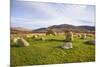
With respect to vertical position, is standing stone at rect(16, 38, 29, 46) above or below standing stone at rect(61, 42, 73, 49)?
above

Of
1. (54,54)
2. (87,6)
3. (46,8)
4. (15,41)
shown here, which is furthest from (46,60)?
(87,6)

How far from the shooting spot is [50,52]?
8.02ft

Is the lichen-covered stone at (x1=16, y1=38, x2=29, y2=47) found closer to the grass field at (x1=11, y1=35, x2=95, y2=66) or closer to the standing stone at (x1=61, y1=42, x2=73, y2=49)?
the grass field at (x1=11, y1=35, x2=95, y2=66)

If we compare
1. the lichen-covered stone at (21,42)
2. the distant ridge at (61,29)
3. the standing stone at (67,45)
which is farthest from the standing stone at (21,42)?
the standing stone at (67,45)

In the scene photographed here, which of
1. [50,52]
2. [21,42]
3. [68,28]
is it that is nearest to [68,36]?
[68,28]

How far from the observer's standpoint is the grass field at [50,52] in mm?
2324

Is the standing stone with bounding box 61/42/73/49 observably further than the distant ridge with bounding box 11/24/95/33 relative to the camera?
Yes

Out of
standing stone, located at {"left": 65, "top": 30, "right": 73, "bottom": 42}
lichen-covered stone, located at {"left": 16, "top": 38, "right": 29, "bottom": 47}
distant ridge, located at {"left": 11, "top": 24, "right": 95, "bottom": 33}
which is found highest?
distant ridge, located at {"left": 11, "top": 24, "right": 95, "bottom": 33}

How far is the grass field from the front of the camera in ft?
7.63

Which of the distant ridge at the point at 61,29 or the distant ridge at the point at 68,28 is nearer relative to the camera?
the distant ridge at the point at 61,29

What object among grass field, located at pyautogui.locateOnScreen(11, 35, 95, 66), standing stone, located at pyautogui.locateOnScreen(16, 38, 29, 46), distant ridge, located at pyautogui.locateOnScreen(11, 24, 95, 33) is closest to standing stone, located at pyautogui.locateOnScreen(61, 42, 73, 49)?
grass field, located at pyautogui.locateOnScreen(11, 35, 95, 66)

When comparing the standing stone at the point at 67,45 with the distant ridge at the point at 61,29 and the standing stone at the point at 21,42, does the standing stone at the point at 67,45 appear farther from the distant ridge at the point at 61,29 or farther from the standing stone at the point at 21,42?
the standing stone at the point at 21,42

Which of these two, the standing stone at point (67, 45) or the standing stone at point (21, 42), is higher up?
the standing stone at point (21, 42)
